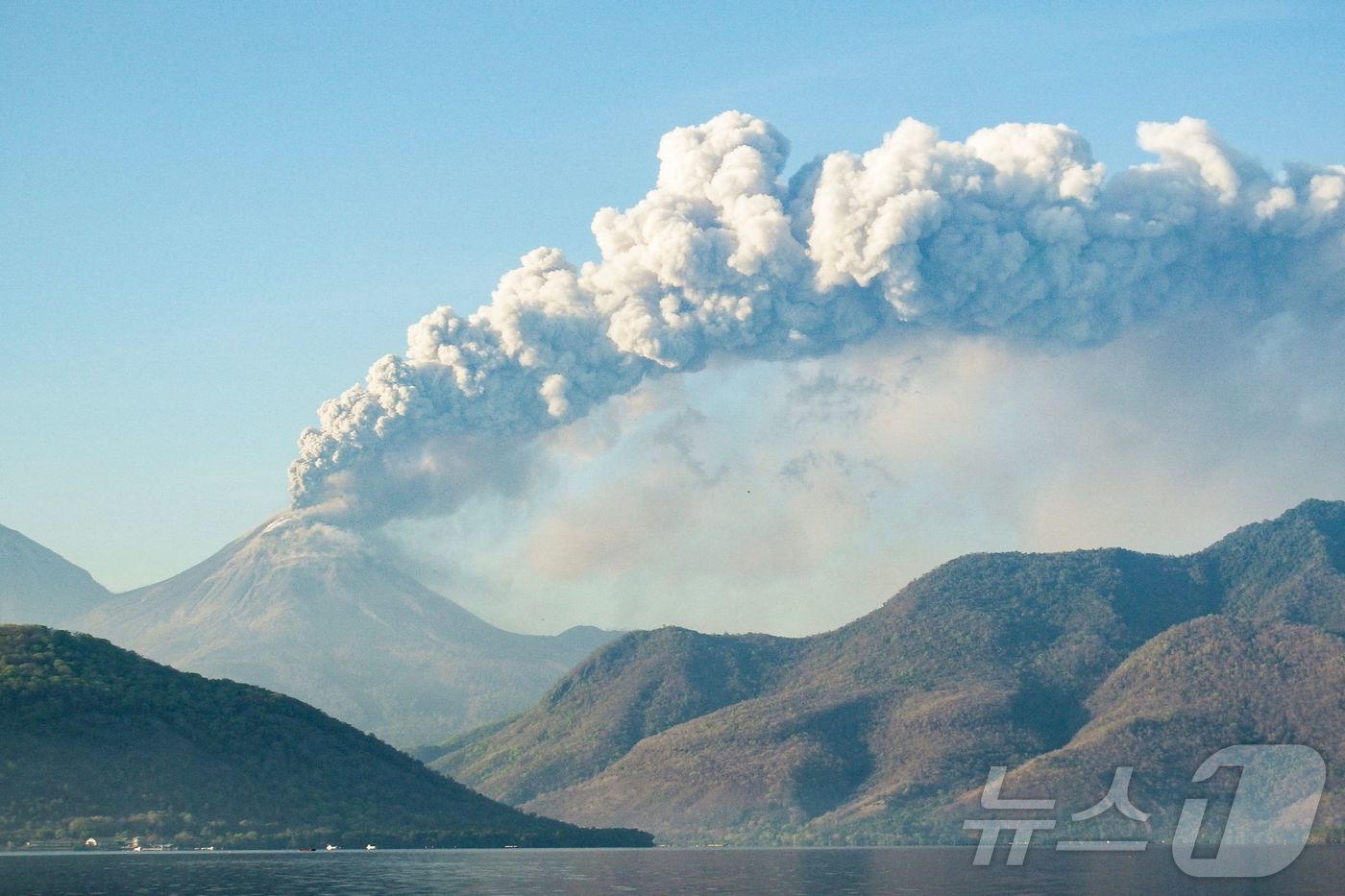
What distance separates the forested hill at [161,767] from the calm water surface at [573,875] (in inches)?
291

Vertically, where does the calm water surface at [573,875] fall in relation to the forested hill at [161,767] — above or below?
below

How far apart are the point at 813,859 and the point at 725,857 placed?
47.4ft

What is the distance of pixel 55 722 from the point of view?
169125mm

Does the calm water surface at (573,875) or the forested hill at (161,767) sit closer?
the calm water surface at (573,875)

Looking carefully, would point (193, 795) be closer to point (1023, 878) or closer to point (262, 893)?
point (262, 893)

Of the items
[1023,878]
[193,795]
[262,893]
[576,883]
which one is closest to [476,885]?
[576,883]

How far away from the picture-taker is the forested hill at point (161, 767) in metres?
159

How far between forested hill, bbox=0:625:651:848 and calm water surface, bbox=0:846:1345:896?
291 inches

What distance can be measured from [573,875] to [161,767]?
183 feet

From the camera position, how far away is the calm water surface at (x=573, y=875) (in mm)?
112125

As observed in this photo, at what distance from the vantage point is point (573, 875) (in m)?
137

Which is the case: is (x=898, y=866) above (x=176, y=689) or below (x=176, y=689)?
below

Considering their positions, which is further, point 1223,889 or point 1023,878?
point 1023,878

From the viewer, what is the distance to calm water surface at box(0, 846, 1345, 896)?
11212 centimetres
